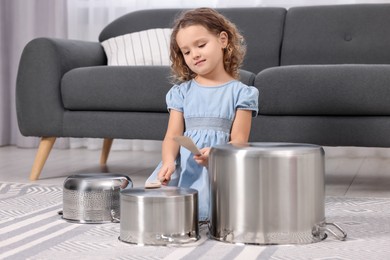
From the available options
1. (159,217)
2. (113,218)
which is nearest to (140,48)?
(113,218)

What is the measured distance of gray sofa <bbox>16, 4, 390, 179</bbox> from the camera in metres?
2.31

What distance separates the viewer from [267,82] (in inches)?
94.2

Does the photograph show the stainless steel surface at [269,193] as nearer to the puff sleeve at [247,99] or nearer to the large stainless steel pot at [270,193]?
the large stainless steel pot at [270,193]

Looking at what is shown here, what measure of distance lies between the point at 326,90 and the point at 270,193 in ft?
3.14

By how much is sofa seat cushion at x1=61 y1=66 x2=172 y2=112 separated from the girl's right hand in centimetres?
76

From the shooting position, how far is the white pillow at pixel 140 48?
118 inches

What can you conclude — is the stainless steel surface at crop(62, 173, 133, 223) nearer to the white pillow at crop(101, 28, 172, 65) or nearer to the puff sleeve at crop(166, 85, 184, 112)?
the puff sleeve at crop(166, 85, 184, 112)

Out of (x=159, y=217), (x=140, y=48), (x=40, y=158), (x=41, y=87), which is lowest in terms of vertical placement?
(x=40, y=158)

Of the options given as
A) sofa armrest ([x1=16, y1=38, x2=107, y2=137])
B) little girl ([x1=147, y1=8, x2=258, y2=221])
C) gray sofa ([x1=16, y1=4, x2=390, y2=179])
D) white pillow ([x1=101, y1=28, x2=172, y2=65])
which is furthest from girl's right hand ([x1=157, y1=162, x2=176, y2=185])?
white pillow ([x1=101, y1=28, x2=172, y2=65])

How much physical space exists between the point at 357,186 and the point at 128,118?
35.5 inches

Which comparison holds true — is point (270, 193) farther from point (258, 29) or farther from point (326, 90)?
point (258, 29)

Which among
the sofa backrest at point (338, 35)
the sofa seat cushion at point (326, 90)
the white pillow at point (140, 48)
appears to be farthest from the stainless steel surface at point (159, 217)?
the sofa backrest at point (338, 35)

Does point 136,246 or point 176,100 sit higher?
point 176,100

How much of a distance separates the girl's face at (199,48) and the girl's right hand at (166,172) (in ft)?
0.86
